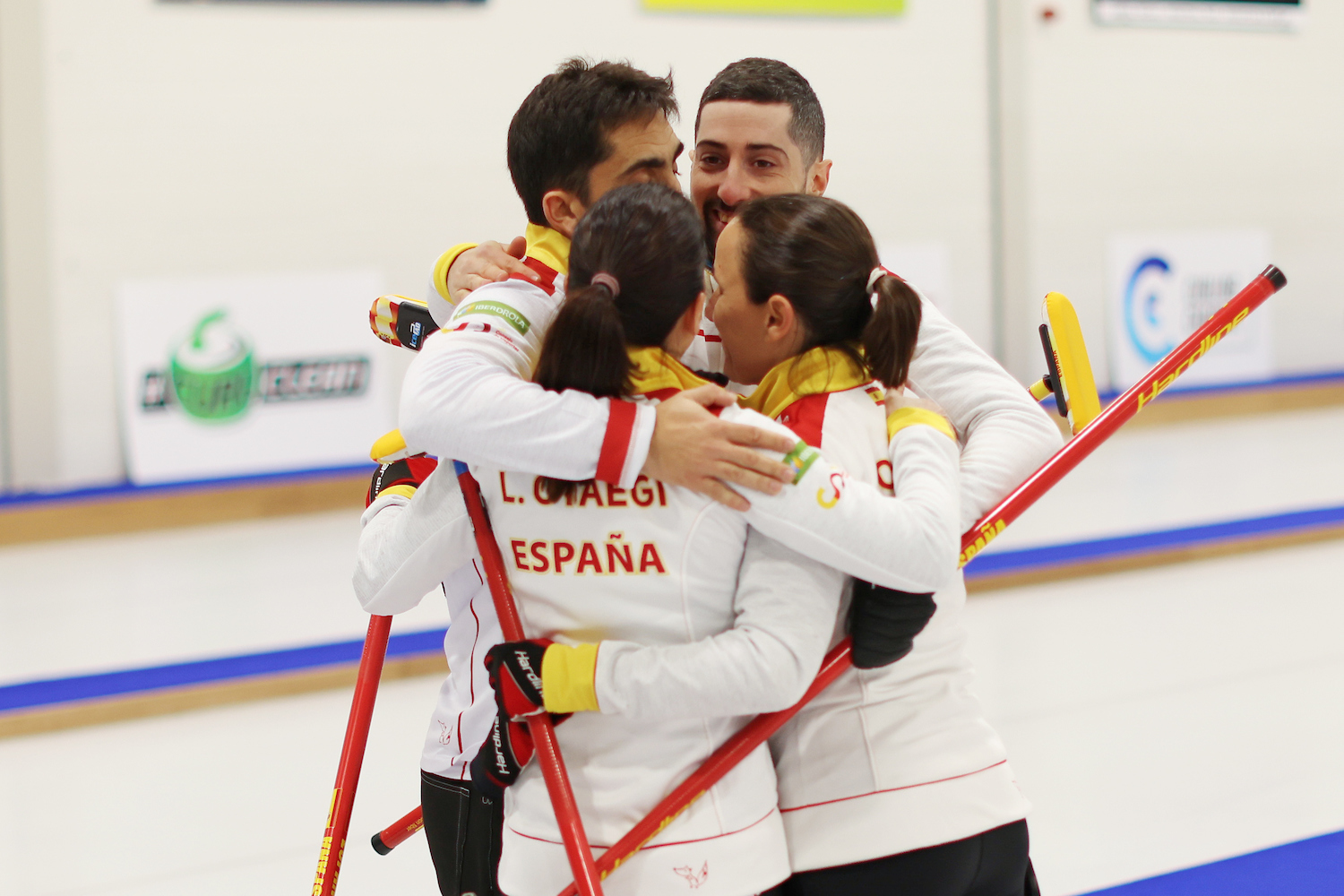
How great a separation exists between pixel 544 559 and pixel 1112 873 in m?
1.78

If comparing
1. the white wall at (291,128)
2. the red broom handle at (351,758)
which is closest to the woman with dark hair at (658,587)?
the red broom handle at (351,758)

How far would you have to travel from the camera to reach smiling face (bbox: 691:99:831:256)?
1.78 meters

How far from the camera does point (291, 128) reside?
645 centimetres

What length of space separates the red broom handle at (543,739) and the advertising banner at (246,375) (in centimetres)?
521

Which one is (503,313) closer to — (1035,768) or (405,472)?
(405,472)

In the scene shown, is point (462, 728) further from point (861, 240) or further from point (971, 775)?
point (861, 240)

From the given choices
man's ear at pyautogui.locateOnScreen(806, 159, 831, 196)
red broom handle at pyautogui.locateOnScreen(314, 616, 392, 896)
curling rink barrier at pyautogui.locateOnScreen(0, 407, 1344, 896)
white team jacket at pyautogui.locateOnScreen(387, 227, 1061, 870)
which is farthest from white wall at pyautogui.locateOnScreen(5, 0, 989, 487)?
white team jacket at pyautogui.locateOnScreen(387, 227, 1061, 870)

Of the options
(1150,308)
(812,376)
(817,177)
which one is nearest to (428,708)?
(817,177)

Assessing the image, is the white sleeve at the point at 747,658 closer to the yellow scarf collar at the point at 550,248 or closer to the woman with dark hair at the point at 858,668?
the woman with dark hair at the point at 858,668

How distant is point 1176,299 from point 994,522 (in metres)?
7.99

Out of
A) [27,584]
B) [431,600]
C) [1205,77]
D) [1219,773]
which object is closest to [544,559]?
[1219,773]

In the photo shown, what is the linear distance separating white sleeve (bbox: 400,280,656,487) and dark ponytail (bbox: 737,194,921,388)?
21 cm

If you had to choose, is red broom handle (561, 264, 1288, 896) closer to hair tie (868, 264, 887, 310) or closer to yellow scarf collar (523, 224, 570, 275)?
hair tie (868, 264, 887, 310)

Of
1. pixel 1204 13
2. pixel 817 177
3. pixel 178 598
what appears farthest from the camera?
pixel 1204 13
